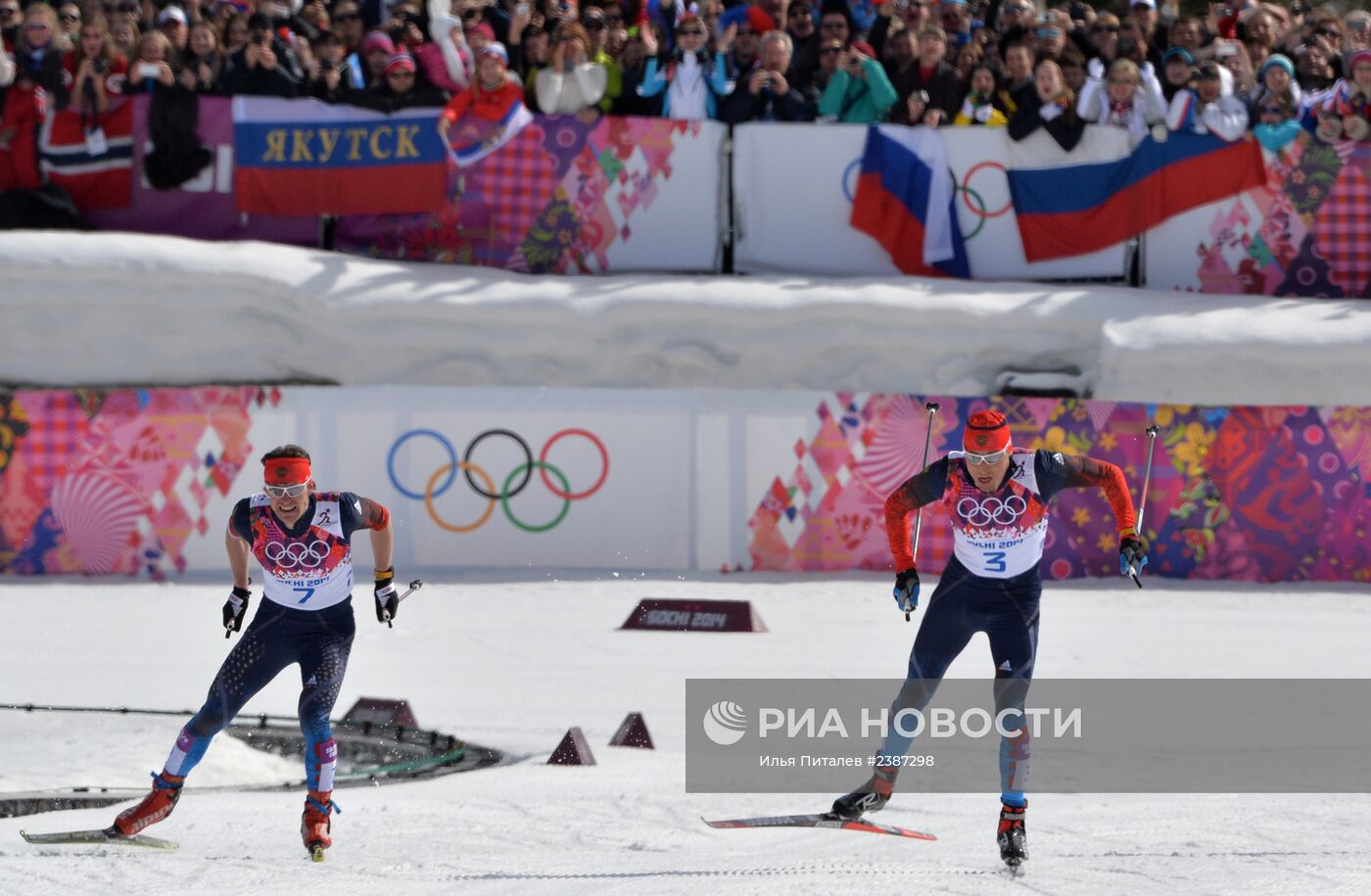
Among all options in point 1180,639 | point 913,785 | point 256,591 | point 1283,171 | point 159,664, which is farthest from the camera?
point 1283,171

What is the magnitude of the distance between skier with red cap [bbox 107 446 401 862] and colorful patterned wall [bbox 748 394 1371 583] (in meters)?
6.75

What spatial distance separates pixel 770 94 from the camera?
46.0 feet

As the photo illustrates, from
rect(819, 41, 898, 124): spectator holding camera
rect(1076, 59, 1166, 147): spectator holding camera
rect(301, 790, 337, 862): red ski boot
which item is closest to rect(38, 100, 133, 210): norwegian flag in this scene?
rect(819, 41, 898, 124): spectator holding camera

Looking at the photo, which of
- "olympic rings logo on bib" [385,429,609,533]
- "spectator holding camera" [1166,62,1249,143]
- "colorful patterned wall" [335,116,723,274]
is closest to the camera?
"olympic rings logo on bib" [385,429,609,533]

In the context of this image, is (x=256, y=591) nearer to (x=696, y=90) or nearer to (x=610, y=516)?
(x=610, y=516)

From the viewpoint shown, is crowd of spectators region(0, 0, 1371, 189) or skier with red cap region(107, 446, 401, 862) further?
crowd of spectators region(0, 0, 1371, 189)

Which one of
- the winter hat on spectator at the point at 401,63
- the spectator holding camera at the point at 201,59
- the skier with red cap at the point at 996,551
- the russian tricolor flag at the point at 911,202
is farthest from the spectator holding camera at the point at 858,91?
the skier with red cap at the point at 996,551

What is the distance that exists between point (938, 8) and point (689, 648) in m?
6.14

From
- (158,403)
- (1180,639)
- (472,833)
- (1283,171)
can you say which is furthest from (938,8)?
(472,833)

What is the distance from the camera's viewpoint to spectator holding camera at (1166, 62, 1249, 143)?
13.9 metres

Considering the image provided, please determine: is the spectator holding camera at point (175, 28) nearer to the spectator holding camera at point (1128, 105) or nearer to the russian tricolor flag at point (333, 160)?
the russian tricolor flag at point (333, 160)

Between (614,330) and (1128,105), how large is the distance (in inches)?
176

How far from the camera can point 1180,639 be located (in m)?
11.9

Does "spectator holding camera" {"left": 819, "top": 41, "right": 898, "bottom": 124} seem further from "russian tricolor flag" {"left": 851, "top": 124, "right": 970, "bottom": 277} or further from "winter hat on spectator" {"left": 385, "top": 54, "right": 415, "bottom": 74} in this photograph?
"winter hat on spectator" {"left": 385, "top": 54, "right": 415, "bottom": 74}
